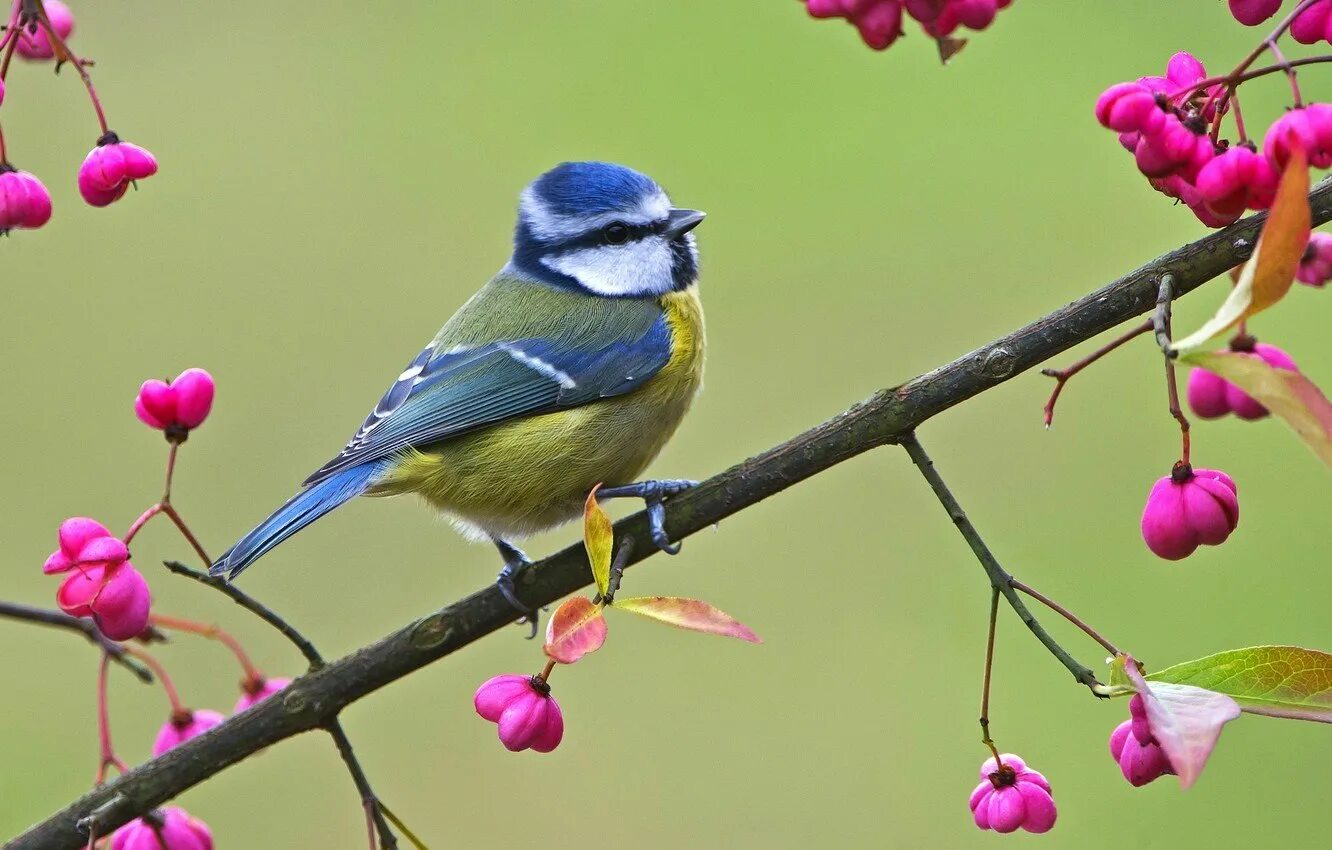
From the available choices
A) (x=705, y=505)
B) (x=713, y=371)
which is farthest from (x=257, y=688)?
(x=713, y=371)

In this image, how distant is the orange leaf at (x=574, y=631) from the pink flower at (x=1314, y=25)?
2.03 feet

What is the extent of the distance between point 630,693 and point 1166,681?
91.3 inches

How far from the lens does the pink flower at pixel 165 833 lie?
47.4 inches

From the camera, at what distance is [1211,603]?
280 centimetres

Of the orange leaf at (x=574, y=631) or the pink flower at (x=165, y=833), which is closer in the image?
the orange leaf at (x=574, y=631)

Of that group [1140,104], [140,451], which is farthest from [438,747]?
[1140,104]

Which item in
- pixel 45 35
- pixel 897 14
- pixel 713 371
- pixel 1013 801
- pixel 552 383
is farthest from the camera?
pixel 713 371

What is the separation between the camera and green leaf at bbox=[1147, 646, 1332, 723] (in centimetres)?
86

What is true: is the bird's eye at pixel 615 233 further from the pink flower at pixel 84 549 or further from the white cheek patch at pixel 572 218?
the pink flower at pixel 84 549

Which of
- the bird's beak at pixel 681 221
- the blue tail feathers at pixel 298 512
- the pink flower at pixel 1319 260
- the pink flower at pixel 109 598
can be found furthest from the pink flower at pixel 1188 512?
the bird's beak at pixel 681 221

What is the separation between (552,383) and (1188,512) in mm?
1063

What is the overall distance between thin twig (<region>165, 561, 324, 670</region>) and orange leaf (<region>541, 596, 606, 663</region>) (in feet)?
0.99

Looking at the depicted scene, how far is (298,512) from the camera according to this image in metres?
1.64

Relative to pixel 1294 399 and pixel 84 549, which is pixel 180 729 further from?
pixel 1294 399
